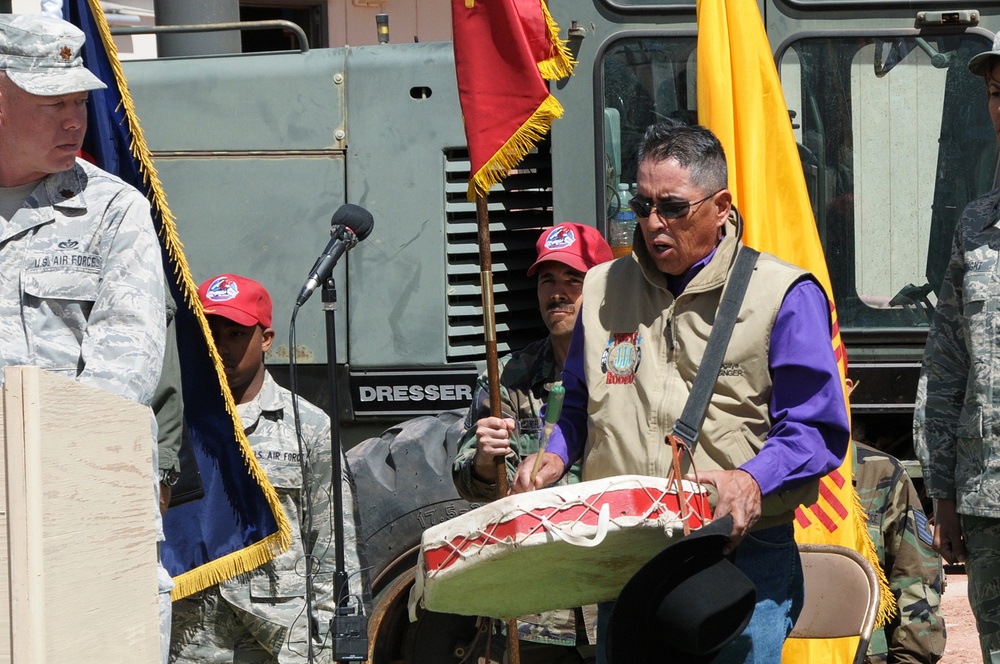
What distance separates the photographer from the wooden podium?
1.78 m

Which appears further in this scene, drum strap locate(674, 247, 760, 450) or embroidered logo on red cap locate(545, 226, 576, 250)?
embroidered logo on red cap locate(545, 226, 576, 250)

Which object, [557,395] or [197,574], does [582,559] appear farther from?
[197,574]

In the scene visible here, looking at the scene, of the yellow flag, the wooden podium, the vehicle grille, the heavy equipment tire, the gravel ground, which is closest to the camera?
the wooden podium

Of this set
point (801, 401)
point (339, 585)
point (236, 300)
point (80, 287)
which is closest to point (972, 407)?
point (801, 401)

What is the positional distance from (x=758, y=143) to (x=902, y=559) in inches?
57.9

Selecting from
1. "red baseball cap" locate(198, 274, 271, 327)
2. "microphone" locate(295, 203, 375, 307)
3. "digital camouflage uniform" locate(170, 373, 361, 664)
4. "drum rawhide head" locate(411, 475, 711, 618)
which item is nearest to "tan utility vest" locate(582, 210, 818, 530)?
"drum rawhide head" locate(411, 475, 711, 618)

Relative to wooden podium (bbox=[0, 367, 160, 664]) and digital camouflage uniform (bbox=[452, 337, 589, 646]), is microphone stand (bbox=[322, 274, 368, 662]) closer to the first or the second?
digital camouflage uniform (bbox=[452, 337, 589, 646])

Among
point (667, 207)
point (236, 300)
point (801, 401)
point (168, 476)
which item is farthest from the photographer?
point (236, 300)

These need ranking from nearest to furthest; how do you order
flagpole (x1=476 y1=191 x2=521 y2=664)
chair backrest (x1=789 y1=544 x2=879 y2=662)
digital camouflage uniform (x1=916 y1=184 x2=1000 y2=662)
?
digital camouflage uniform (x1=916 y1=184 x2=1000 y2=662) < chair backrest (x1=789 y1=544 x2=879 y2=662) < flagpole (x1=476 y1=191 x2=521 y2=664)

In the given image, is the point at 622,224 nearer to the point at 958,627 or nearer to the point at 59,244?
the point at 59,244

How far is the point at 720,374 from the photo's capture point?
109 inches

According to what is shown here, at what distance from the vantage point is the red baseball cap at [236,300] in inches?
174

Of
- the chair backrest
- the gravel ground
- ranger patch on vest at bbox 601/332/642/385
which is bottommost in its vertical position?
the gravel ground

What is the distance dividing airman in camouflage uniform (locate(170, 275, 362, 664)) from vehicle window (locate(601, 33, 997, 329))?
56.3 inches
